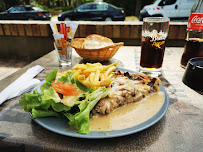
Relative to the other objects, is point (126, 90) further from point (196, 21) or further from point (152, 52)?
point (196, 21)

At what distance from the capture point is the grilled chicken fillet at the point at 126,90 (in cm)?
100

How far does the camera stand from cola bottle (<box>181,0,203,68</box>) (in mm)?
1642

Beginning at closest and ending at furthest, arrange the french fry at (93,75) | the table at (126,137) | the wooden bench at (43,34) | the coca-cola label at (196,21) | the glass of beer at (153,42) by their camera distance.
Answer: the table at (126,137) → the french fry at (93,75) → the glass of beer at (153,42) → the coca-cola label at (196,21) → the wooden bench at (43,34)

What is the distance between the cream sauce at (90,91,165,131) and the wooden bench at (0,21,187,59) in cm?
243

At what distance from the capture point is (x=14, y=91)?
1.32 m

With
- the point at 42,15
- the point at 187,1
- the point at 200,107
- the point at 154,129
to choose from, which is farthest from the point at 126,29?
the point at 42,15

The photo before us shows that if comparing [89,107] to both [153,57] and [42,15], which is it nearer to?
[153,57]

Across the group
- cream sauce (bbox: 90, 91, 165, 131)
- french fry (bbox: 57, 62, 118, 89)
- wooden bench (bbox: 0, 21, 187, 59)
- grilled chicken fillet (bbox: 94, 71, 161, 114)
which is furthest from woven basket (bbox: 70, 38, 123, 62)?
wooden bench (bbox: 0, 21, 187, 59)

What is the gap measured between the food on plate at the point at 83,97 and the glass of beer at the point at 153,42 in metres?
0.40

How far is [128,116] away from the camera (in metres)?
0.97

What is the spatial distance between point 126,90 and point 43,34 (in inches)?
118

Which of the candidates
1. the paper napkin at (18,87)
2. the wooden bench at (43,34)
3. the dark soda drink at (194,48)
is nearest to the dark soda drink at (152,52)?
the dark soda drink at (194,48)

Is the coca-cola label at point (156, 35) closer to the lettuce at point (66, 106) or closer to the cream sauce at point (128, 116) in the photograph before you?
the cream sauce at point (128, 116)

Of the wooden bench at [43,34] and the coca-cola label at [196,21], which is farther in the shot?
the wooden bench at [43,34]
